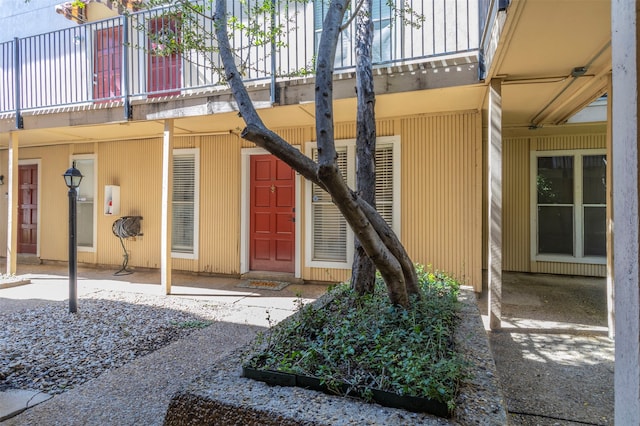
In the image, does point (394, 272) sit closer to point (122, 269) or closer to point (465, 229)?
point (465, 229)

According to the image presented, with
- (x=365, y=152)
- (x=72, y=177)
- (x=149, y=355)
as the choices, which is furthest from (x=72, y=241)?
(x=365, y=152)

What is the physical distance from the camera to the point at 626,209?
110 cm

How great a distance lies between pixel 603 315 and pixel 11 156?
943 centimetres

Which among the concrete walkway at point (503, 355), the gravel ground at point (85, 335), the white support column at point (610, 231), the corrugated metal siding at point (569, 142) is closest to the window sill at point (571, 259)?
the concrete walkway at point (503, 355)

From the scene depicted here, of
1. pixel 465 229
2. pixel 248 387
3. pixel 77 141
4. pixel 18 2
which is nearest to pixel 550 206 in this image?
A: pixel 465 229

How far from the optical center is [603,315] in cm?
451

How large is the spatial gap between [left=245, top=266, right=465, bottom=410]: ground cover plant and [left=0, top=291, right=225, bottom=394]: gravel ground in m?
1.72

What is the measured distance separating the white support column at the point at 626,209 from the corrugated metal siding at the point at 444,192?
4.25 meters

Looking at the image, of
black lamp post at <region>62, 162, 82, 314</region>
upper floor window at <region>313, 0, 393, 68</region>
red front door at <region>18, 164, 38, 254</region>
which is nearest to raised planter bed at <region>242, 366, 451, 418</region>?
black lamp post at <region>62, 162, 82, 314</region>

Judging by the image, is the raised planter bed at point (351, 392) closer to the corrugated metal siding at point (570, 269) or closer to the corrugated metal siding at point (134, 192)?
the corrugated metal siding at point (134, 192)

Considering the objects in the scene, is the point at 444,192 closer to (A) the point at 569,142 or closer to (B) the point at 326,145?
(A) the point at 569,142

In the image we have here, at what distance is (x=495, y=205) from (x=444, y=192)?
142cm

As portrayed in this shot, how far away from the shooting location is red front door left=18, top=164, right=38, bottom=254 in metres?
8.31

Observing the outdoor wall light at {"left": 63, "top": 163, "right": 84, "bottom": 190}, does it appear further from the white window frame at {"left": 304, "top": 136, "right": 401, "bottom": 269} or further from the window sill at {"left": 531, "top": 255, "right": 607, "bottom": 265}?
the window sill at {"left": 531, "top": 255, "right": 607, "bottom": 265}
